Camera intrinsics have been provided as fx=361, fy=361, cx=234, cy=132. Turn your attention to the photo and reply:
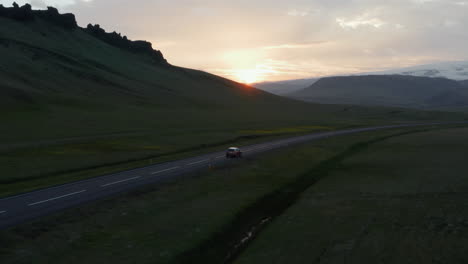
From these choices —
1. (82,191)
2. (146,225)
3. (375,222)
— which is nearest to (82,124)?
(82,191)

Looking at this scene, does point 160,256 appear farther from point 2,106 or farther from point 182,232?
point 2,106

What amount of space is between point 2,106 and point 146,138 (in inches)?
2179

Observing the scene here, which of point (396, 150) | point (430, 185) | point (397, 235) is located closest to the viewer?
point (397, 235)

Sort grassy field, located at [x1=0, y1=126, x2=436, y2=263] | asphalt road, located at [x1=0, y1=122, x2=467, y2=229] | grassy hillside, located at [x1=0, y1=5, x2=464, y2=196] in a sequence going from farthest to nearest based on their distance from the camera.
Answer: grassy hillside, located at [x1=0, y1=5, x2=464, y2=196]
asphalt road, located at [x1=0, y1=122, x2=467, y2=229]
grassy field, located at [x1=0, y1=126, x2=436, y2=263]

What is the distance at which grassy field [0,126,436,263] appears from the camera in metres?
21.2

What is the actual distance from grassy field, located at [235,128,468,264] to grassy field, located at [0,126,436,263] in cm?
421

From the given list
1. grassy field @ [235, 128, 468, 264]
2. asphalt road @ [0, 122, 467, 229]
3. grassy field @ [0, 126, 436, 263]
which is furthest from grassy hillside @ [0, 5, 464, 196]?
grassy field @ [235, 128, 468, 264]

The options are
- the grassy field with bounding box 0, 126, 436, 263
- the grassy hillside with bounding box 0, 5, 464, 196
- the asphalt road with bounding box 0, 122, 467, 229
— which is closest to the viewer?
the grassy field with bounding box 0, 126, 436, 263

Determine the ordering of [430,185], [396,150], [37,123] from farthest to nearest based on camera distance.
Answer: [37,123] → [396,150] → [430,185]

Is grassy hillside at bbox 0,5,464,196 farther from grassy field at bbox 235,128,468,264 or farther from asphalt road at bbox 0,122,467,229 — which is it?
grassy field at bbox 235,128,468,264

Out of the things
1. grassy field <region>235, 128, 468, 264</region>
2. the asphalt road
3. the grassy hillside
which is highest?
the grassy hillside

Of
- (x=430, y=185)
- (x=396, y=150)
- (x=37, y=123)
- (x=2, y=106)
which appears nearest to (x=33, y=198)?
(x=430, y=185)

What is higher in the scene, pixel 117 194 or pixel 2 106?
pixel 2 106

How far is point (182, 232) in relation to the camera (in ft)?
82.5
